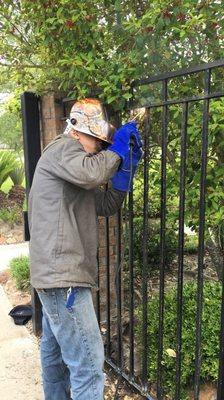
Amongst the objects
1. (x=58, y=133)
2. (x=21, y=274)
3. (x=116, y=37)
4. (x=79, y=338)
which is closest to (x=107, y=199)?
(x=79, y=338)

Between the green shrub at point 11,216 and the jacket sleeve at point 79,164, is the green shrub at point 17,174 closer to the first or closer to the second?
the green shrub at point 11,216

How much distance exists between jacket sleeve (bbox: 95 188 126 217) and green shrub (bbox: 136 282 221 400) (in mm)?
905

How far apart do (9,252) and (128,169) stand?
4.85 m

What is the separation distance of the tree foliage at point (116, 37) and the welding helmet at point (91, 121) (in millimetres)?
181

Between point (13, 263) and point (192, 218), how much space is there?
3221 millimetres

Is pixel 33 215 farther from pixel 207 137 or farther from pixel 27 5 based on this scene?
pixel 27 5

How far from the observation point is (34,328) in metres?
4.06

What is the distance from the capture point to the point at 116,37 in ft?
8.80

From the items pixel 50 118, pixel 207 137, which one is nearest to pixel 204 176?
pixel 207 137

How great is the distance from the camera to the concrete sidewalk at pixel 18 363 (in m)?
3.17

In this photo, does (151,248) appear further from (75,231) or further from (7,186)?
(7,186)

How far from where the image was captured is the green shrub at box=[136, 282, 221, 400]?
9.08 ft

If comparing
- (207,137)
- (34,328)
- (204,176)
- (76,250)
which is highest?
(207,137)

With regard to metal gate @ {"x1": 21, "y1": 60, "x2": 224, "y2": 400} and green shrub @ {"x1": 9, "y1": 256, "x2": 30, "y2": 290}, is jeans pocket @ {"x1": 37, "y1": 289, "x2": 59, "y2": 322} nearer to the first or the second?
metal gate @ {"x1": 21, "y1": 60, "x2": 224, "y2": 400}
